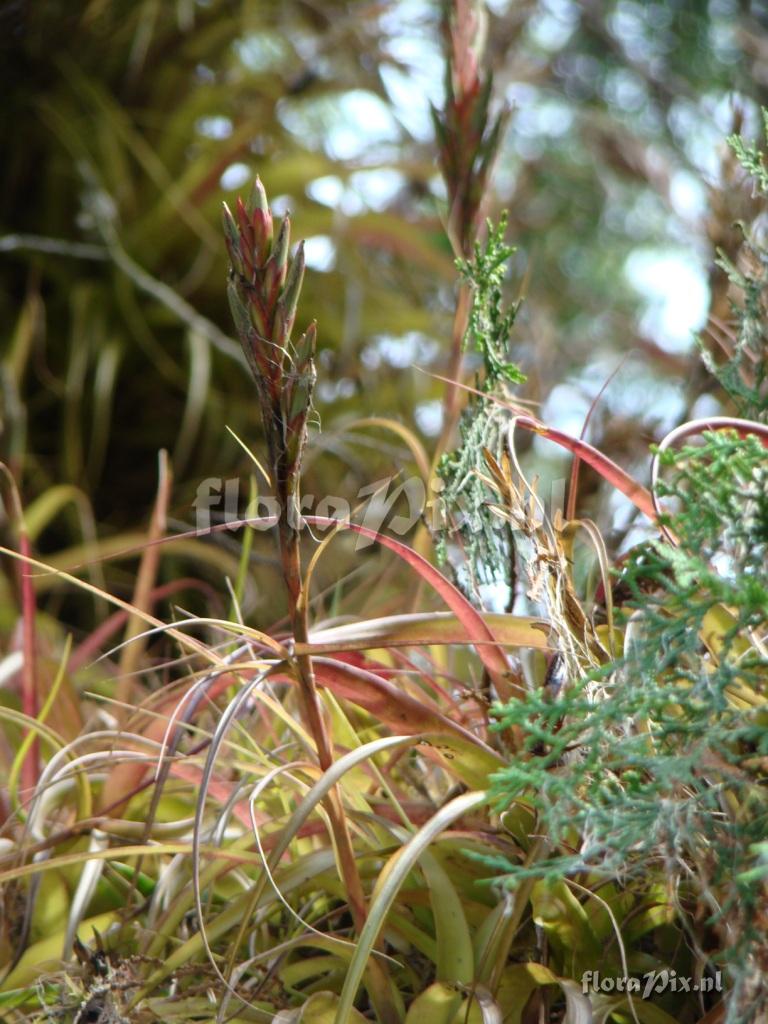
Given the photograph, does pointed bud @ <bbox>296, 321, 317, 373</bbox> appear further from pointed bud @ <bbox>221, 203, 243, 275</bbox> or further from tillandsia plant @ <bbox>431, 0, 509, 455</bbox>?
tillandsia plant @ <bbox>431, 0, 509, 455</bbox>

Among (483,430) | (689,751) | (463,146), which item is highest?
(463,146)

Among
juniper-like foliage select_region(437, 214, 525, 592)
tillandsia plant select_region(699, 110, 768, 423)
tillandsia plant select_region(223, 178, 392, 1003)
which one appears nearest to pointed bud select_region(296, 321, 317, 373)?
tillandsia plant select_region(223, 178, 392, 1003)

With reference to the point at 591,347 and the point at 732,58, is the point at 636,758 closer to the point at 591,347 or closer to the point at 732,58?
the point at 591,347

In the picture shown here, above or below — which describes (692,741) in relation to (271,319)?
below


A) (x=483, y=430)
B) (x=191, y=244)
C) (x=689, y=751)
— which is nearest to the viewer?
(x=689, y=751)

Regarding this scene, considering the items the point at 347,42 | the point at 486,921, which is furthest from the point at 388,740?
the point at 347,42

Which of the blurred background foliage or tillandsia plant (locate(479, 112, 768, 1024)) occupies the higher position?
the blurred background foliage

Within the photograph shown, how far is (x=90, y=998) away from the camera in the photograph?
44cm

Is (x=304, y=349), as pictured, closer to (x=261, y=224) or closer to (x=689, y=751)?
(x=261, y=224)

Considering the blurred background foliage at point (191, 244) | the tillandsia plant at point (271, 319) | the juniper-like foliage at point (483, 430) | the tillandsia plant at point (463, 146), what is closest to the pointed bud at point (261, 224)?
the tillandsia plant at point (271, 319)

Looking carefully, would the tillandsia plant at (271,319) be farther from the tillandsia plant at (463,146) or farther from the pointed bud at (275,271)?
the tillandsia plant at (463,146)

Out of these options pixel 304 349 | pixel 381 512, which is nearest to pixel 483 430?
pixel 304 349

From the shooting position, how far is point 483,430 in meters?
0.46

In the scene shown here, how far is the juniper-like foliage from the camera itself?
46cm
